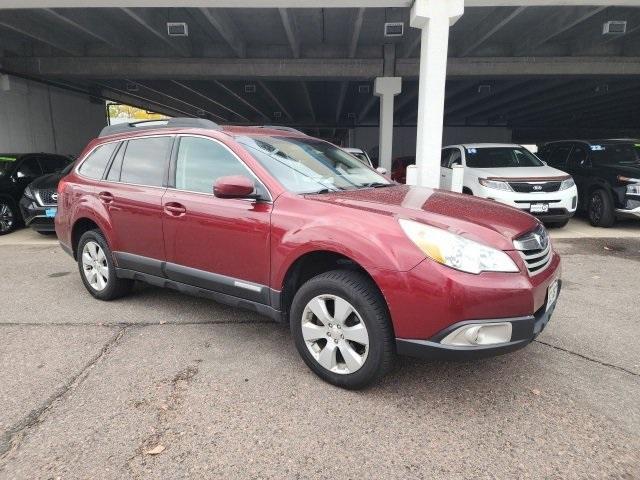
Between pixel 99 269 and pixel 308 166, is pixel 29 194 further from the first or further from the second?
pixel 308 166

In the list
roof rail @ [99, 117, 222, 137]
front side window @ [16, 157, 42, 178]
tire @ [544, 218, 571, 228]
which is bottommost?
tire @ [544, 218, 571, 228]

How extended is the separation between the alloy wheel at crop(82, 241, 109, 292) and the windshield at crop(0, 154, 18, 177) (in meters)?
6.07

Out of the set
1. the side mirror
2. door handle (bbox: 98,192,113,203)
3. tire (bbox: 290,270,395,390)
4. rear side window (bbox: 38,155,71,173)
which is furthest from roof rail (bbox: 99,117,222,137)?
rear side window (bbox: 38,155,71,173)

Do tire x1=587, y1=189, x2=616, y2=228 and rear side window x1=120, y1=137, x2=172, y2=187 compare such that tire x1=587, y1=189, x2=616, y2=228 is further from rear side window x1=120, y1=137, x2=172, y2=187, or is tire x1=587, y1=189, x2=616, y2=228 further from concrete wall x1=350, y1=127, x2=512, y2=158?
concrete wall x1=350, y1=127, x2=512, y2=158

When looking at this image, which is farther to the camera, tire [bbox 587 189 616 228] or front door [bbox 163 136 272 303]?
tire [bbox 587 189 616 228]

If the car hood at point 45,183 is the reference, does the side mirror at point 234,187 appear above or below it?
above

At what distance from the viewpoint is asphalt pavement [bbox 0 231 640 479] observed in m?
2.18

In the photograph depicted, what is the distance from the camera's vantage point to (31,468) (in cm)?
216

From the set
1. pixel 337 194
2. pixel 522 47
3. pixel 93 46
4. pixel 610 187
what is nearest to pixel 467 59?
pixel 522 47

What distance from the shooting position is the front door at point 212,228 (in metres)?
3.10

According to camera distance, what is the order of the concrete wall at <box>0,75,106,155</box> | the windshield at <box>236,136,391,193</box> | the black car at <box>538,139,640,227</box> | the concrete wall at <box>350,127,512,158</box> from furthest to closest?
1. the concrete wall at <box>350,127,512,158</box>
2. the concrete wall at <box>0,75,106,155</box>
3. the black car at <box>538,139,640,227</box>
4. the windshield at <box>236,136,391,193</box>

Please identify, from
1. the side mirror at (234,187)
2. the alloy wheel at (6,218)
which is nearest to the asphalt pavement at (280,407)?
the side mirror at (234,187)

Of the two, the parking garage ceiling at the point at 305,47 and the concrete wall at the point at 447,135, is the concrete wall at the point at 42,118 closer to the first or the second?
the parking garage ceiling at the point at 305,47

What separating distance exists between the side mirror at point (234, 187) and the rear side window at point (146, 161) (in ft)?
3.51
